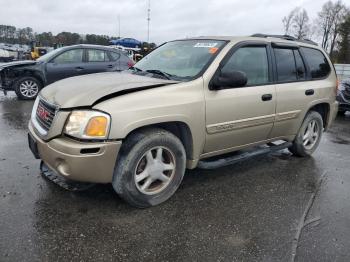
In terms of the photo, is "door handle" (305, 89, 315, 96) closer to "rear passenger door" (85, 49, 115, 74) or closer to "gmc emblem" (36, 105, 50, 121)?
"gmc emblem" (36, 105, 50, 121)

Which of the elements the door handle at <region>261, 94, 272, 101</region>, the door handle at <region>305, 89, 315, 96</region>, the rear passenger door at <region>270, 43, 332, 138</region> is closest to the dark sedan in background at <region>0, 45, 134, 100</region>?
the rear passenger door at <region>270, 43, 332, 138</region>

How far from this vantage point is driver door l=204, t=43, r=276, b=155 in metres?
3.74

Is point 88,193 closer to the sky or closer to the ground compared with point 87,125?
closer to the ground

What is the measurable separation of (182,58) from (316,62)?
2353mm

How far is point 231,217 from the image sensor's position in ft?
11.1

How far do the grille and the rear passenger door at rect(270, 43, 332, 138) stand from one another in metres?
2.70

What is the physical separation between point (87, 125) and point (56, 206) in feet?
3.14

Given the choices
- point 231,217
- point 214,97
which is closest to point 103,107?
point 214,97

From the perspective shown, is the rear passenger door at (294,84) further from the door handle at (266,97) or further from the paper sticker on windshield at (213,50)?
the paper sticker on windshield at (213,50)

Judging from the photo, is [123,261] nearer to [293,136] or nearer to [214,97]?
[214,97]

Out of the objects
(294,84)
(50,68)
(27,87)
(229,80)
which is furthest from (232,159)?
(27,87)

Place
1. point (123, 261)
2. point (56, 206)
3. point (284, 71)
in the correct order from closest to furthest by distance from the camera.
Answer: point (123, 261), point (56, 206), point (284, 71)

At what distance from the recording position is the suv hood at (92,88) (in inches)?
121

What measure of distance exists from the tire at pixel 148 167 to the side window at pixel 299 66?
233 cm
